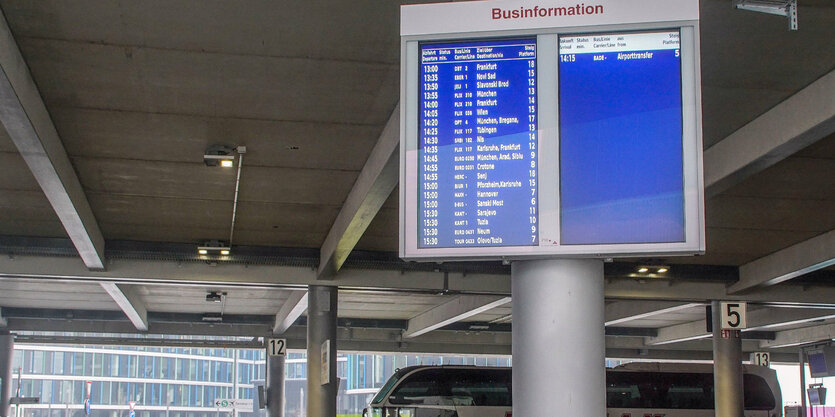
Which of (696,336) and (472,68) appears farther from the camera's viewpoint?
(696,336)

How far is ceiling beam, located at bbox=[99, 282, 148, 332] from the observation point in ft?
77.3

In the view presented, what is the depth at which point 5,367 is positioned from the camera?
35.2 m

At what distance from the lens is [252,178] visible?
51.0 feet

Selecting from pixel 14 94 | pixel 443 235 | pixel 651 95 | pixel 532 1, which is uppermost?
pixel 14 94

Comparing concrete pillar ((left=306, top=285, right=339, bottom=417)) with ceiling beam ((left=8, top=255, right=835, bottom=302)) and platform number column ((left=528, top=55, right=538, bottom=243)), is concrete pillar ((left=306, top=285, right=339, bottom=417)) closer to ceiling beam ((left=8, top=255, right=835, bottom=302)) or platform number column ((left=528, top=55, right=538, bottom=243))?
ceiling beam ((left=8, top=255, right=835, bottom=302))

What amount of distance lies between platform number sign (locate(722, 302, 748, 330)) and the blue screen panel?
18.7 metres

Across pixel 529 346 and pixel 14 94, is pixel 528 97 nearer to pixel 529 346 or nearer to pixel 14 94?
pixel 529 346

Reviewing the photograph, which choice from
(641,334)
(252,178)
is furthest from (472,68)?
(641,334)

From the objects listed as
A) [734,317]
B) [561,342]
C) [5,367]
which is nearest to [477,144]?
[561,342]

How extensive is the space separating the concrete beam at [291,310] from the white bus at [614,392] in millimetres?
4025

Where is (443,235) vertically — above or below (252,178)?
below

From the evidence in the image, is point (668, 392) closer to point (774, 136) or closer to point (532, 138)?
point (774, 136)

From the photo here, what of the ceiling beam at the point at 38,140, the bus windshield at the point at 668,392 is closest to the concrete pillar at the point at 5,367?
the ceiling beam at the point at 38,140

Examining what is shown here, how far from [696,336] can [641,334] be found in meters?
3.61
